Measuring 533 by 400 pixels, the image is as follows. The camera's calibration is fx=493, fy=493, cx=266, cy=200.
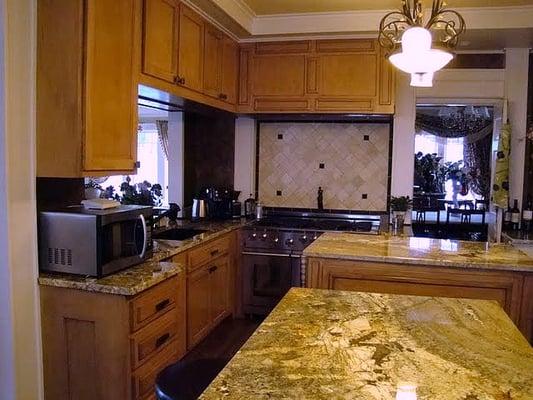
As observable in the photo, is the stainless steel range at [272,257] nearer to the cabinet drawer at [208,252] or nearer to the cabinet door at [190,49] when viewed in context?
the cabinet drawer at [208,252]

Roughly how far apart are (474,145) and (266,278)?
171 inches

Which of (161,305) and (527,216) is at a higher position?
(527,216)

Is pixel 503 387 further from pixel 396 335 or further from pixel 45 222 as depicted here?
pixel 45 222

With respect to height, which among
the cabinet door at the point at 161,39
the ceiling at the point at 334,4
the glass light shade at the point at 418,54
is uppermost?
the ceiling at the point at 334,4

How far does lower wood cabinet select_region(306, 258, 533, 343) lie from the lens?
7.80 ft

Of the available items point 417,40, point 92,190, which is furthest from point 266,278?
point 417,40

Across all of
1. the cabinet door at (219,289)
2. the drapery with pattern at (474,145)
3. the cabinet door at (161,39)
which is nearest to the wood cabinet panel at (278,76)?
the cabinet door at (161,39)

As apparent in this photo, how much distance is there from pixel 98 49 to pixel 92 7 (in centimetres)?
18

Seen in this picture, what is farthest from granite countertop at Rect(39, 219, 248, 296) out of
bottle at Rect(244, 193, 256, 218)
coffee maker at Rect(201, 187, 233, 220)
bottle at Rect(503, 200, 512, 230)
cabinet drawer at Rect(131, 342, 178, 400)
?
bottle at Rect(503, 200, 512, 230)

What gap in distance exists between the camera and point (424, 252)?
2.57 m

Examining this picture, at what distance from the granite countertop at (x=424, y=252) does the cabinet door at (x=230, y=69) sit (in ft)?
5.52

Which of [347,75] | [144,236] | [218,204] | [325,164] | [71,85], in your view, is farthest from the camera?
[325,164]

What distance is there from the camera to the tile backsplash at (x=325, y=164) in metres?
4.54

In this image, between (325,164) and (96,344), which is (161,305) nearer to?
(96,344)
